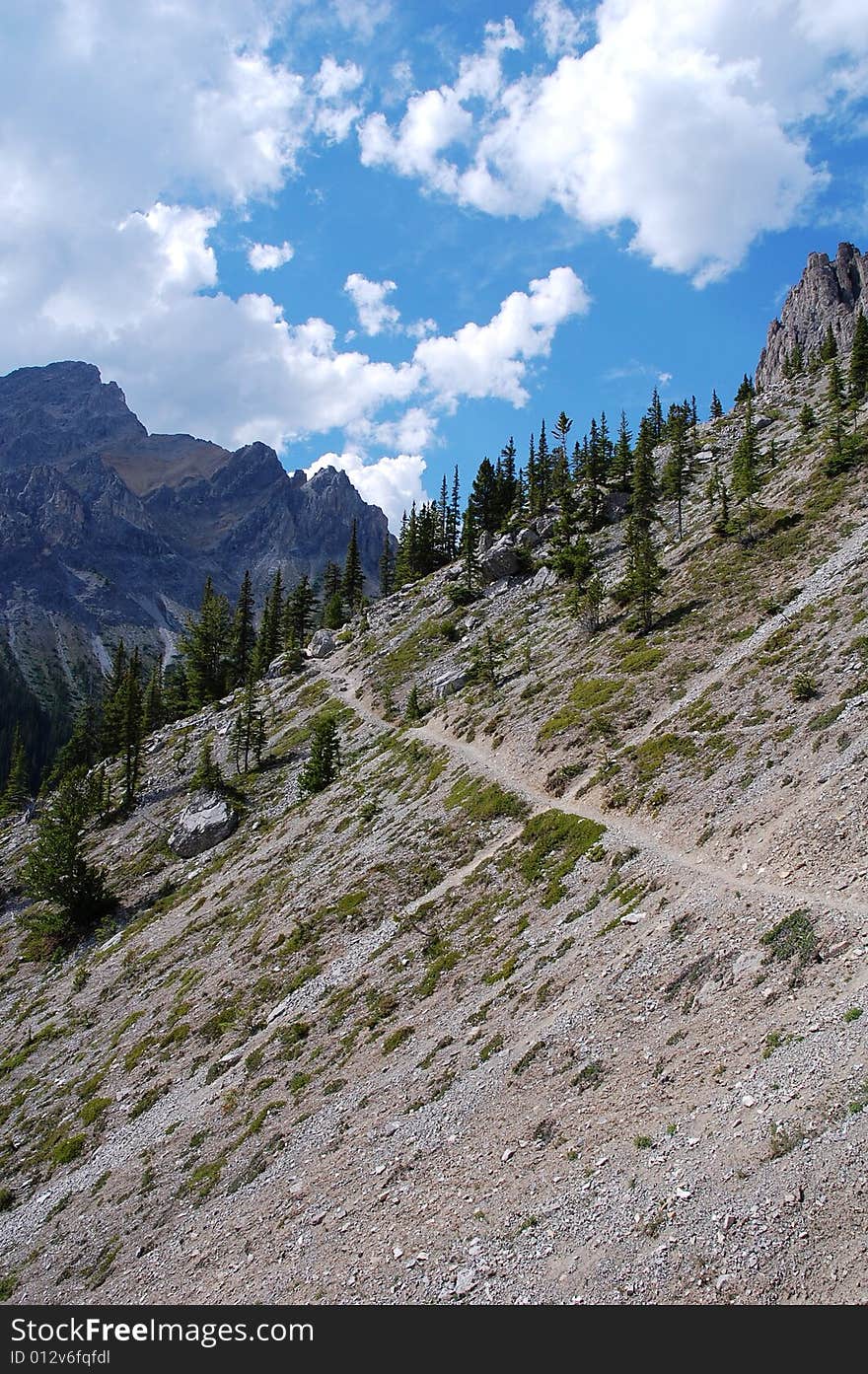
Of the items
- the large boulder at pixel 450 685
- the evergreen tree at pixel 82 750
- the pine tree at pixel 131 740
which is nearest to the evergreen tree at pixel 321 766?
the large boulder at pixel 450 685

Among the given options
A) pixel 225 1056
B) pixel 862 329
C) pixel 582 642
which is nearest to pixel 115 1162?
pixel 225 1056

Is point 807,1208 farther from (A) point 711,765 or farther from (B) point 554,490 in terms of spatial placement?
(B) point 554,490

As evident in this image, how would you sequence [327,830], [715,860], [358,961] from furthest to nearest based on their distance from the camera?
1. [327,830]
2. [358,961]
3. [715,860]

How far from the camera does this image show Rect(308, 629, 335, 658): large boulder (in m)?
107

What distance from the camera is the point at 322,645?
354ft

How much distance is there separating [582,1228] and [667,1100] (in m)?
3.05

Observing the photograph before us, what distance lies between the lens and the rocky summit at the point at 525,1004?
1244cm

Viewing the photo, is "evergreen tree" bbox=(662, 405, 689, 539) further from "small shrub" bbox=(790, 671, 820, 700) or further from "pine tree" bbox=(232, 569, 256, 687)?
"pine tree" bbox=(232, 569, 256, 687)

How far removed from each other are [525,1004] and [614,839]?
8.95m

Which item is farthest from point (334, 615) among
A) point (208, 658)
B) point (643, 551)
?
point (643, 551)

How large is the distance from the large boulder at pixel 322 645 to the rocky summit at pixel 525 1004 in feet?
155

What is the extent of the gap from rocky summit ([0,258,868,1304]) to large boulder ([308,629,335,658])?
4731 centimetres

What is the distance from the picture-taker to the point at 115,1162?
85.0ft

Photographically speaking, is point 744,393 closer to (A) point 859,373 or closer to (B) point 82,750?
(A) point 859,373
